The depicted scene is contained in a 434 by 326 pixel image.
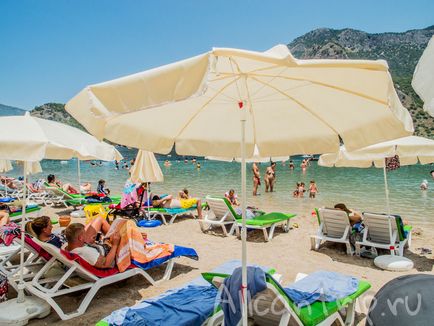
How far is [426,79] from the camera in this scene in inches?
66.0

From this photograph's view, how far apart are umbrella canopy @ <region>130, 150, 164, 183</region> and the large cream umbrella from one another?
4663mm

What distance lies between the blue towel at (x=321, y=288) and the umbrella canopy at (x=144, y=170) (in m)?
6.10

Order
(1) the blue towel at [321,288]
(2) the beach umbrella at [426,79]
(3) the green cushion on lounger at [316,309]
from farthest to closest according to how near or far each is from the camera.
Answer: (1) the blue towel at [321,288], (3) the green cushion on lounger at [316,309], (2) the beach umbrella at [426,79]

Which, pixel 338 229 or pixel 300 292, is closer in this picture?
pixel 300 292

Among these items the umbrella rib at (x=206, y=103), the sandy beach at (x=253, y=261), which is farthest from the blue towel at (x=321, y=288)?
the umbrella rib at (x=206, y=103)

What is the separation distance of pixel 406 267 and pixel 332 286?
2571 mm

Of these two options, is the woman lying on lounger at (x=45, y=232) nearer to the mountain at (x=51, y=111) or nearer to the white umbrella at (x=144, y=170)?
the white umbrella at (x=144, y=170)

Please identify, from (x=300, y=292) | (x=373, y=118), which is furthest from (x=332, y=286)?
(x=373, y=118)

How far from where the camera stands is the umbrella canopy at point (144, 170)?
927cm

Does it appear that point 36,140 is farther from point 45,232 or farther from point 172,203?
point 172,203

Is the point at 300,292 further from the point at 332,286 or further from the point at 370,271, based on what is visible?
the point at 370,271

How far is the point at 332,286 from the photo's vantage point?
3.77 metres

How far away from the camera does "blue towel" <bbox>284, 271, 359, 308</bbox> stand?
339cm

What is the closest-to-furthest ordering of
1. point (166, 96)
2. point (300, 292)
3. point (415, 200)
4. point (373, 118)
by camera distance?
point (166, 96) < point (373, 118) < point (300, 292) < point (415, 200)
